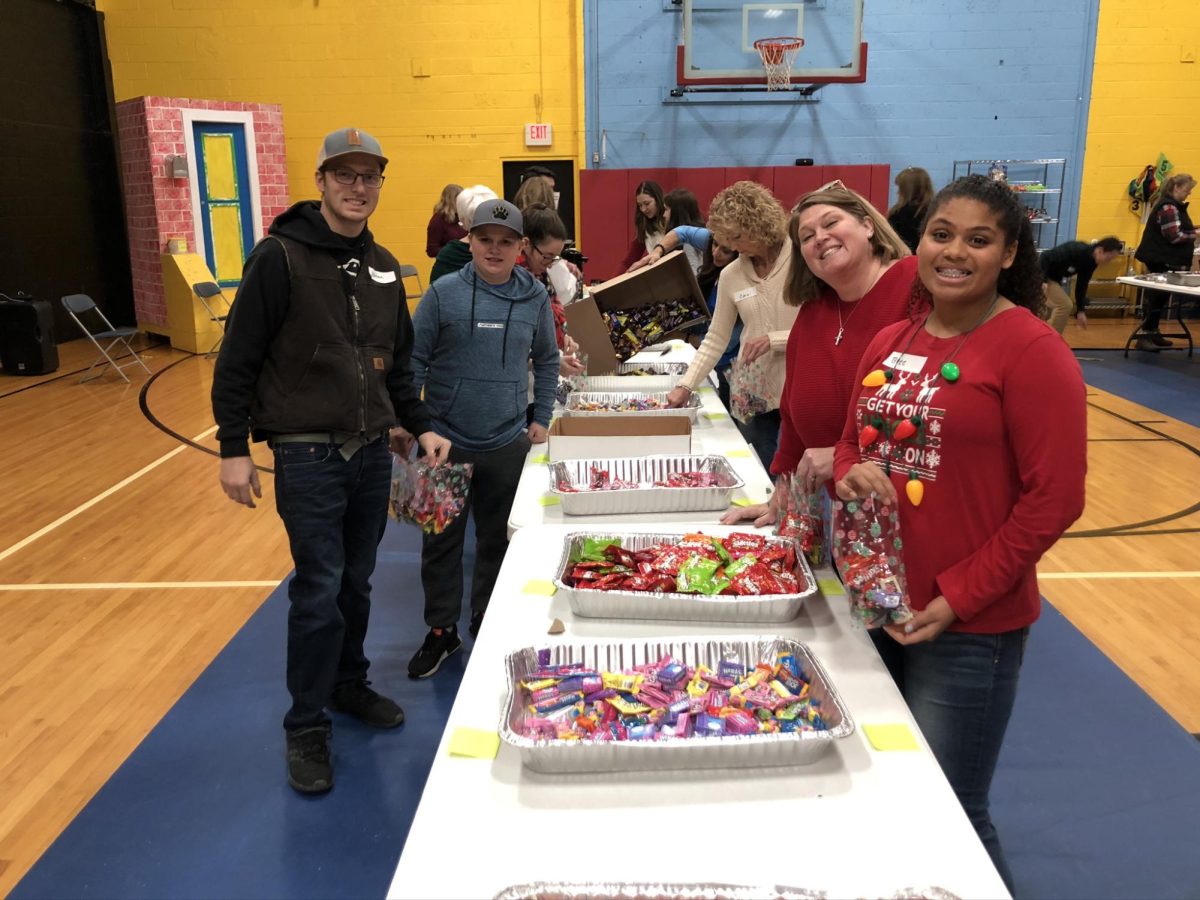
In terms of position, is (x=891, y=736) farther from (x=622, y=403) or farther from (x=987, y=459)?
(x=622, y=403)

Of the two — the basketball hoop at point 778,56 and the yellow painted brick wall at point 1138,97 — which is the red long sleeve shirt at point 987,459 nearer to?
the basketball hoop at point 778,56

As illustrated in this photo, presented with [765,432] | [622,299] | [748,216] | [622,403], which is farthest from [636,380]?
[748,216]

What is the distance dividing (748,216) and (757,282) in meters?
0.25

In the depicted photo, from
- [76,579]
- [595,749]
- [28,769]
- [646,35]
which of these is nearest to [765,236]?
[595,749]

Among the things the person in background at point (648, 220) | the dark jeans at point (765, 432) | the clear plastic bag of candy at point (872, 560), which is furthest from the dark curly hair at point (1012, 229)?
the person in background at point (648, 220)

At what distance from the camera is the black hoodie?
2.05 m

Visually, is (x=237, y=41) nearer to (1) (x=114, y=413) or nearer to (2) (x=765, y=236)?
(1) (x=114, y=413)

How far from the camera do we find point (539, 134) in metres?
9.72

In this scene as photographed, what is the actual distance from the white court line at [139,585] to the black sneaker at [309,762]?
59.1 inches

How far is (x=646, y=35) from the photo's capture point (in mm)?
9508

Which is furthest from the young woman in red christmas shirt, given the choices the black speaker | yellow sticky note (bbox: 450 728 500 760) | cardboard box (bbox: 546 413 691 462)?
the black speaker

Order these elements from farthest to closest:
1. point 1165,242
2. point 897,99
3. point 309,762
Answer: point 897,99 → point 1165,242 → point 309,762

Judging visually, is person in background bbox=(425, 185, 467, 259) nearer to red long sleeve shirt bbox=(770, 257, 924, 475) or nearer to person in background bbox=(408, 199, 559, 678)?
person in background bbox=(408, 199, 559, 678)

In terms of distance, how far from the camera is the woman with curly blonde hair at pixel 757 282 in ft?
9.21
